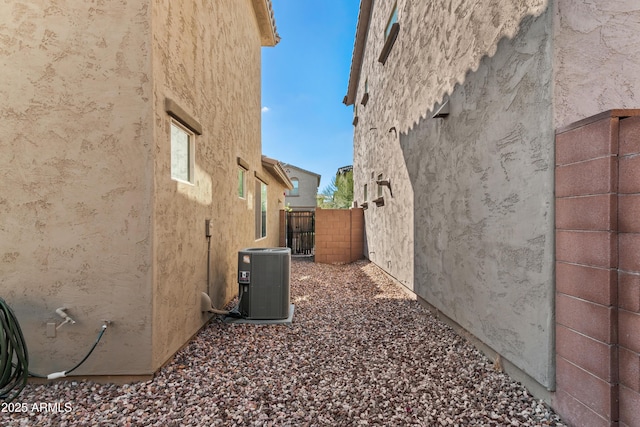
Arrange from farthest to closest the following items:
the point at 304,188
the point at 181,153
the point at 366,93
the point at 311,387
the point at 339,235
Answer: the point at 304,188 < the point at 339,235 < the point at 366,93 < the point at 181,153 < the point at 311,387

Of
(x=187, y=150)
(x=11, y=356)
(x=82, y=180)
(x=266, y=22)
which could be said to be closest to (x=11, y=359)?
(x=11, y=356)

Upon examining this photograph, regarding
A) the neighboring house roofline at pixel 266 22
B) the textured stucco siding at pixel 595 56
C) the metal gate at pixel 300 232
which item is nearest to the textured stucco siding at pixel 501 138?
the textured stucco siding at pixel 595 56

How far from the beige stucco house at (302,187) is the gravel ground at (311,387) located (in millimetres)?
25036

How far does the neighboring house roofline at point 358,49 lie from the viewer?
9.81 meters

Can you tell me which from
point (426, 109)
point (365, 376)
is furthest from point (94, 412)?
point (426, 109)

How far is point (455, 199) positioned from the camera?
145 inches

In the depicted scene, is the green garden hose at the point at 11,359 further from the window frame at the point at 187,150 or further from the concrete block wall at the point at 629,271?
the concrete block wall at the point at 629,271

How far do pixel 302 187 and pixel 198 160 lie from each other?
83.6ft

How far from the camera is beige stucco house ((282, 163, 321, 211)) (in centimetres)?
2892

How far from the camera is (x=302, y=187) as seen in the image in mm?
29141

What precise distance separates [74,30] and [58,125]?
831mm

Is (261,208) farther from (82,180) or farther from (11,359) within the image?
(11,359)

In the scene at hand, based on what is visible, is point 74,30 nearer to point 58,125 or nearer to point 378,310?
point 58,125

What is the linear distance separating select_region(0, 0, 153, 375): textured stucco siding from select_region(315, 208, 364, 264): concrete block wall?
792 centimetres
